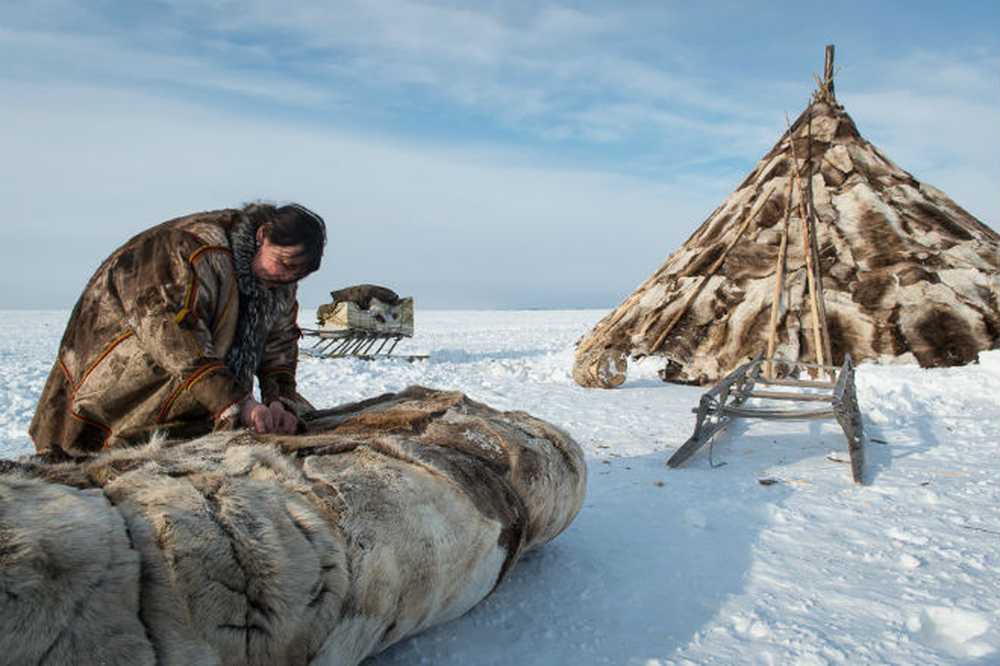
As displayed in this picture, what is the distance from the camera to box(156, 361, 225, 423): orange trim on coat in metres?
2.64

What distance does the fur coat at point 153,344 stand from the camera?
2662 millimetres

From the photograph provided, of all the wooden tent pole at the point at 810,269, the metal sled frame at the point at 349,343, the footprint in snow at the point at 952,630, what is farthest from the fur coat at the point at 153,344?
Answer: the metal sled frame at the point at 349,343

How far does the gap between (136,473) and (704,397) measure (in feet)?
12.1

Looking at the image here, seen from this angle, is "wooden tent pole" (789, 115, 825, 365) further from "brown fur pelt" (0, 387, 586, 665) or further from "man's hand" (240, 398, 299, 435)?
"man's hand" (240, 398, 299, 435)

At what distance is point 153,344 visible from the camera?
2678 mm

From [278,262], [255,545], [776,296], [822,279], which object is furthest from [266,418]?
[822,279]

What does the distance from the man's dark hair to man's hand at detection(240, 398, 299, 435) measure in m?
0.61

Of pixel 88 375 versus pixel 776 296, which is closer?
pixel 88 375

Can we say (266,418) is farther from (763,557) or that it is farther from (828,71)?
(828,71)

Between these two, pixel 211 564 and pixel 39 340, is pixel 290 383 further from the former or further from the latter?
pixel 39 340

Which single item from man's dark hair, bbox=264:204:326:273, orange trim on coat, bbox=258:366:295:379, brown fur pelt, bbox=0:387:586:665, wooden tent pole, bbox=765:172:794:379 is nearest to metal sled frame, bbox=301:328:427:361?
wooden tent pole, bbox=765:172:794:379

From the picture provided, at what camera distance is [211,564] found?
4.83ft

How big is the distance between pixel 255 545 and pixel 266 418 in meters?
1.09

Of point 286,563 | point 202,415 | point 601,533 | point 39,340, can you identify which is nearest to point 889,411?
point 601,533
